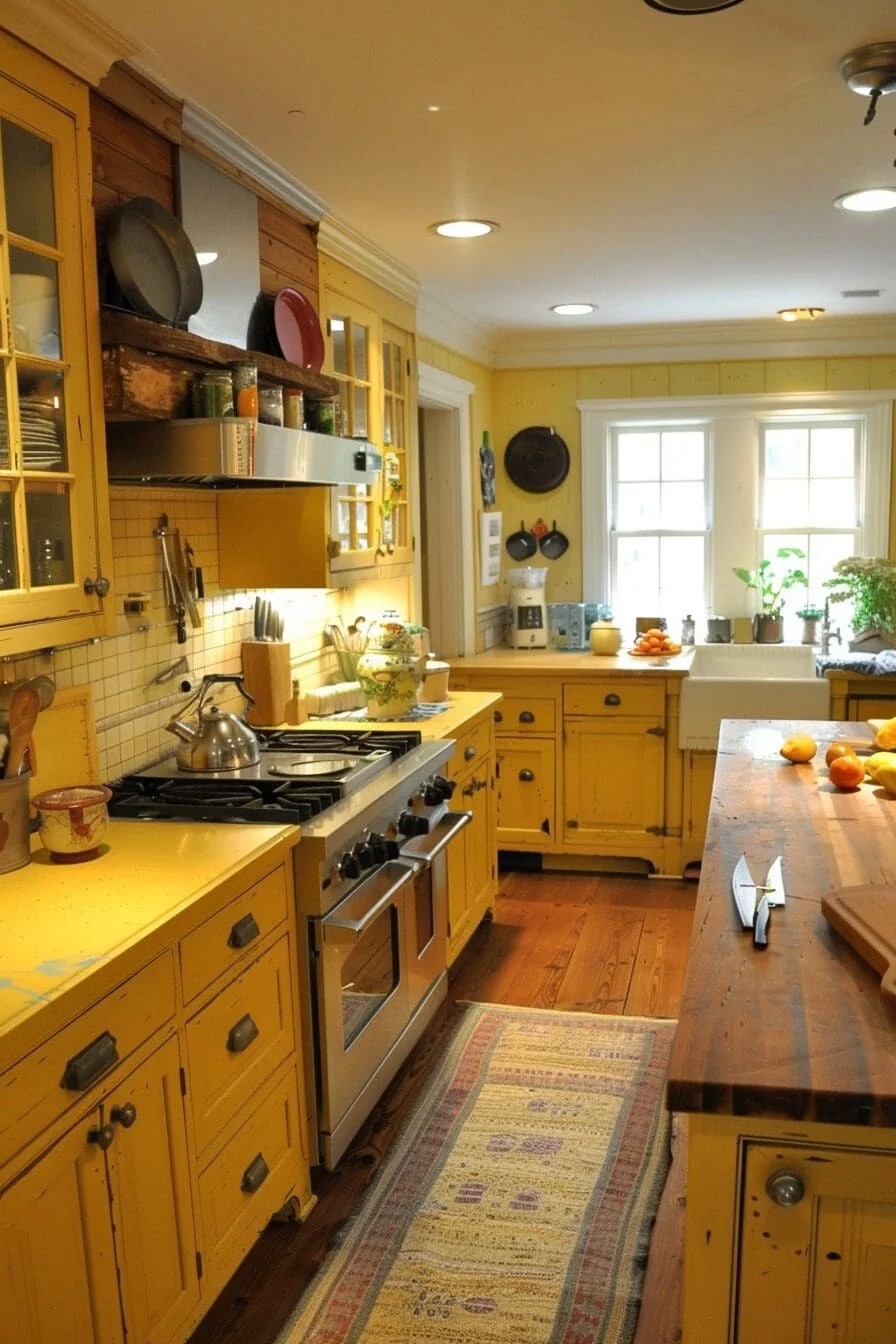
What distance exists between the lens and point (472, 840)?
3.77 m

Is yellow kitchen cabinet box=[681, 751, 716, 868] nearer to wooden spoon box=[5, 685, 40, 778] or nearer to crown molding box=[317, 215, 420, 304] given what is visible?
crown molding box=[317, 215, 420, 304]

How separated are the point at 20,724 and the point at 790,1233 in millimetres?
1459

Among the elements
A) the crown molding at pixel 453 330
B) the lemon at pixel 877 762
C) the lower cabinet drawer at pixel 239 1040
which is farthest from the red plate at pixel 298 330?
the lemon at pixel 877 762

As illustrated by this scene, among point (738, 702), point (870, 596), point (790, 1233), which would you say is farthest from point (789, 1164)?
point (870, 596)

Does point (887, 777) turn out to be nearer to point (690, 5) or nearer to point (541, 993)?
point (541, 993)

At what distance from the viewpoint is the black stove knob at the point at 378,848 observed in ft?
8.30

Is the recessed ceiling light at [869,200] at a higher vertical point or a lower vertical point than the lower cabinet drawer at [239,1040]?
higher

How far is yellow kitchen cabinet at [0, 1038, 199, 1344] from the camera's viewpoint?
142 cm

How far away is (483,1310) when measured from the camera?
2139mm

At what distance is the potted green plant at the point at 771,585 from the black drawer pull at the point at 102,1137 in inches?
171

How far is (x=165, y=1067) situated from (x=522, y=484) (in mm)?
4233

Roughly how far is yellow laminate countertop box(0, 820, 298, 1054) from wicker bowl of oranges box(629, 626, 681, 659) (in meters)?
3.06

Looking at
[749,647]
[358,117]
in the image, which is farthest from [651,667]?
[358,117]

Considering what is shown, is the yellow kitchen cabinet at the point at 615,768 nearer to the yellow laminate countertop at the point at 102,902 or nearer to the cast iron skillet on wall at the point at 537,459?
the cast iron skillet on wall at the point at 537,459
